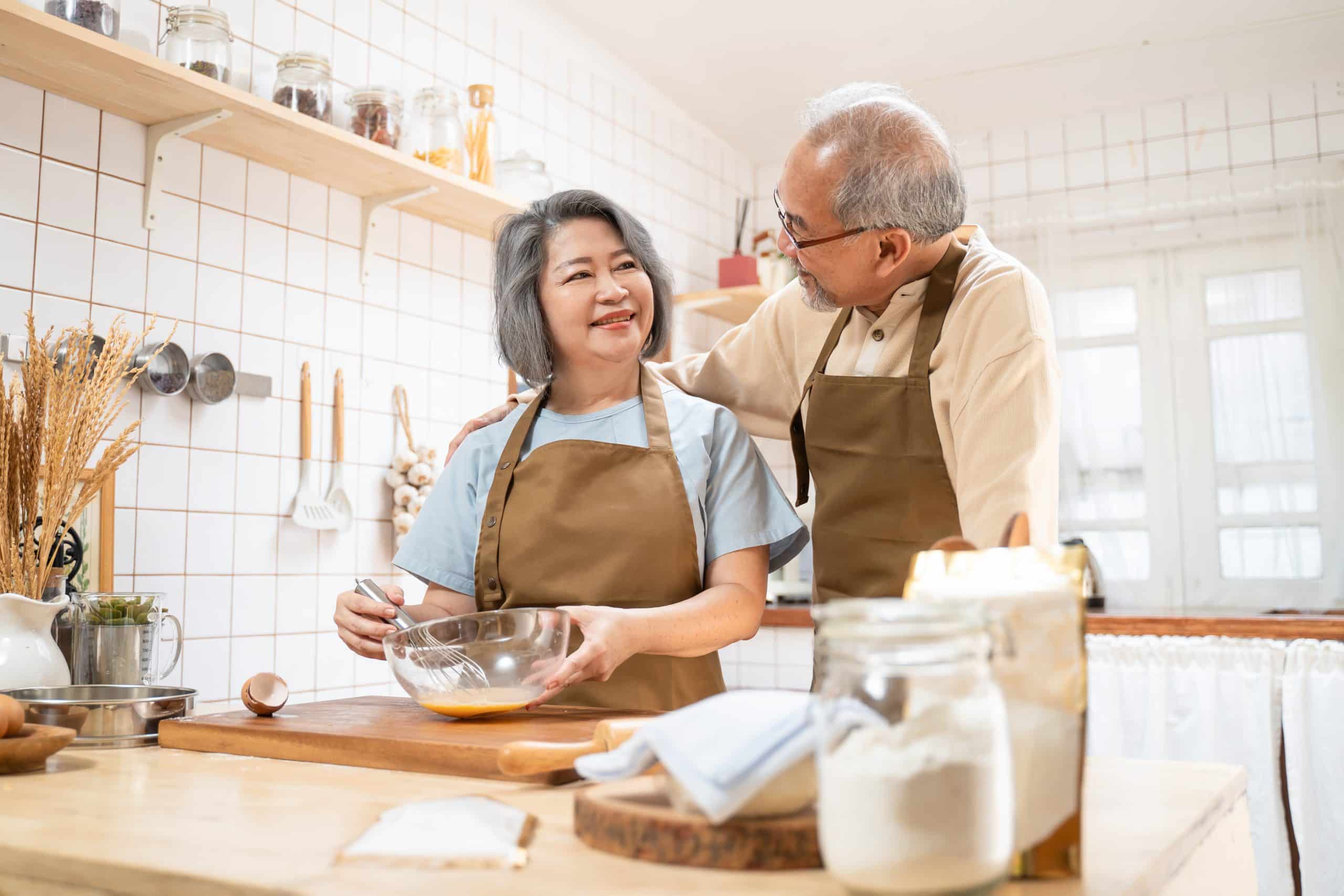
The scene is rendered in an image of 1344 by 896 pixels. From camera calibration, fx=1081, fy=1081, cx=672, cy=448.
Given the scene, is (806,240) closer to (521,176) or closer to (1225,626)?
(521,176)

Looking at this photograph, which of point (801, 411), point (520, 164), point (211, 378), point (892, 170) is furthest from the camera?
point (520, 164)

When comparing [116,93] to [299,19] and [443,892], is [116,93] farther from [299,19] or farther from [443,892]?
[443,892]

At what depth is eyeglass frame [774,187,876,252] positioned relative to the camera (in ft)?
4.88

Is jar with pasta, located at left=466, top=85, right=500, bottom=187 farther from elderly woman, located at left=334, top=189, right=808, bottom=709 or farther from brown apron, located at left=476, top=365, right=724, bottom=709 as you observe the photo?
brown apron, located at left=476, top=365, right=724, bottom=709

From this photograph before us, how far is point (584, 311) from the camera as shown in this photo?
1604mm

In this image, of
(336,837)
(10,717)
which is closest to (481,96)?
(10,717)

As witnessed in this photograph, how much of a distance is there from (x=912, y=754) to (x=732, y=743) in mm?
147

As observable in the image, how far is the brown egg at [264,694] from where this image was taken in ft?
4.15

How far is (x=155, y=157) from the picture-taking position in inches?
82.7

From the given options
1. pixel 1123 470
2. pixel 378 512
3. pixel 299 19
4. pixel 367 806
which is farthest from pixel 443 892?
pixel 1123 470

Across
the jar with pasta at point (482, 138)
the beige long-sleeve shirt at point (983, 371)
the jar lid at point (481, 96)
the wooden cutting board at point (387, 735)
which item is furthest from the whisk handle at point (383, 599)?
the jar lid at point (481, 96)

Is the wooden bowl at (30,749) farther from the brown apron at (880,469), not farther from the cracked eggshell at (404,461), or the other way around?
the cracked eggshell at (404,461)

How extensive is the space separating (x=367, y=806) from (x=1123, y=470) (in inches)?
142

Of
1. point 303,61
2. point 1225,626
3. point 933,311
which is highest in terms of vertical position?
point 303,61
